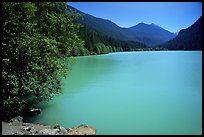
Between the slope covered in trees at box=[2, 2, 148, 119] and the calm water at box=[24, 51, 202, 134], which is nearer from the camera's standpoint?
the slope covered in trees at box=[2, 2, 148, 119]

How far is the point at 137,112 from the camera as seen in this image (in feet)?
49.6

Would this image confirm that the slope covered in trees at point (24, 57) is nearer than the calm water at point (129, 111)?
Yes

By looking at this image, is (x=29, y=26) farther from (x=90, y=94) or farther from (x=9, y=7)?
(x=90, y=94)

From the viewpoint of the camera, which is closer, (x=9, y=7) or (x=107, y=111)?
(x=9, y=7)

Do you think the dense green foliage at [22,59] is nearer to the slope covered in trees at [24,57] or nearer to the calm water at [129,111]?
the slope covered in trees at [24,57]

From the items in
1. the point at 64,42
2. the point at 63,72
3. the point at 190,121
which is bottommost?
the point at 190,121

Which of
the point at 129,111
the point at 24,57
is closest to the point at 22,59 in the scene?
the point at 24,57

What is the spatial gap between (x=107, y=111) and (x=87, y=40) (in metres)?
93.5

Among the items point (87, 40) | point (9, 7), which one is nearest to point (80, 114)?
point (9, 7)

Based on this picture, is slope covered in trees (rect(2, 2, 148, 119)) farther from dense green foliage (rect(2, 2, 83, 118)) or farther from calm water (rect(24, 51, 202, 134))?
calm water (rect(24, 51, 202, 134))

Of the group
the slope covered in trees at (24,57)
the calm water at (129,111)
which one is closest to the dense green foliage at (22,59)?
the slope covered in trees at (24,57)

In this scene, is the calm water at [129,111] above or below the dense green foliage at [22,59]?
below

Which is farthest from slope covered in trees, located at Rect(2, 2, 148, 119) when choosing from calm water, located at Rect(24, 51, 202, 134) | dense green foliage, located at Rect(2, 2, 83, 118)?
calm water, located at Rect(24, 51, 202, 134)

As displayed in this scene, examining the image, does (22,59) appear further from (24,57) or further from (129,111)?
(129,111)
